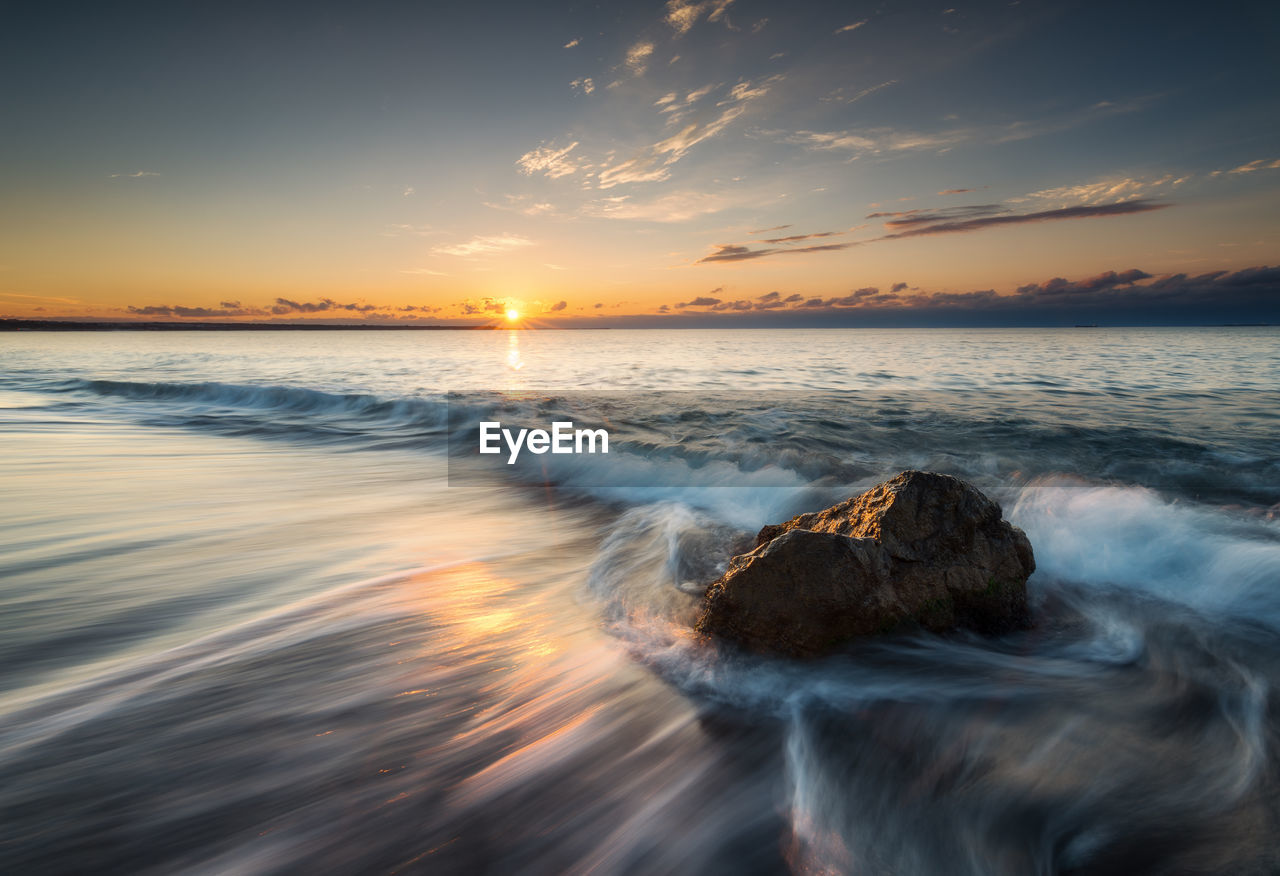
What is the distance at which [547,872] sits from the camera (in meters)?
2.16

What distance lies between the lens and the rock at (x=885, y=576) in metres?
3.25

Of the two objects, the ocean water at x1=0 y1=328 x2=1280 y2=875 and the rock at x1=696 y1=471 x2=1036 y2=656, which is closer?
the ocean water at x1=0 y1=328 x2=1280 y2=875

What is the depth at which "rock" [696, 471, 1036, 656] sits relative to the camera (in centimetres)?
325

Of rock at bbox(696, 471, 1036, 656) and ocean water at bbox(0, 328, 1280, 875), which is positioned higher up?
rock at bbox(696, 471, 1036, 656)

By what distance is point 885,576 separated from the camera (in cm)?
335

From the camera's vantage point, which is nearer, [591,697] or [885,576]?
[591,697]

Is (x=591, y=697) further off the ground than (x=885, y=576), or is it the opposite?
(x=885, y=576)

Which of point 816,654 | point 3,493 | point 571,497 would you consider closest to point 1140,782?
point 816,654

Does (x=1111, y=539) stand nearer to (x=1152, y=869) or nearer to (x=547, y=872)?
(x=1152, y=869)

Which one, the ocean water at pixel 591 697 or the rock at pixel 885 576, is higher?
the rock at pixel 885 576

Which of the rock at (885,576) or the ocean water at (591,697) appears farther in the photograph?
the rock at (885,576)

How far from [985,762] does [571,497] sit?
19.4 feet

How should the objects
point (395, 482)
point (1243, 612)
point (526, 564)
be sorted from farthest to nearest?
point (395, 482)
point (526, 564)
point (1243, 612)

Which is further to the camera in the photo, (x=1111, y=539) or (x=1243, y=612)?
(x=1111, y=539)
